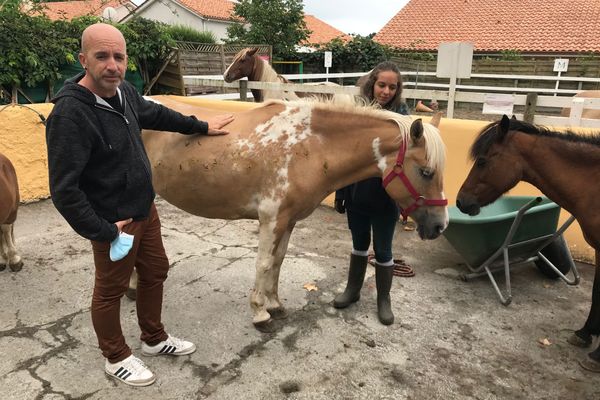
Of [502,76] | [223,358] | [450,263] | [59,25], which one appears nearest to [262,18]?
[502,76]

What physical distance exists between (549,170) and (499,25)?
22.3 m

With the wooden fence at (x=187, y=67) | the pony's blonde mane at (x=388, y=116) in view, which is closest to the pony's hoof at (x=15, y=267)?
the pony's blonde mane at (x=388, y=116)

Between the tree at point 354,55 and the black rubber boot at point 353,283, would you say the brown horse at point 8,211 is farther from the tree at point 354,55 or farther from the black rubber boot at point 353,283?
the tree at point 354,55

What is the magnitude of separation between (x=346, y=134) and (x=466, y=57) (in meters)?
3.95

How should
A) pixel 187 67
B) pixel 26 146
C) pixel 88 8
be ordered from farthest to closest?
1. pixel 88 8
2. pixel 187 67
3. pixel 26 146

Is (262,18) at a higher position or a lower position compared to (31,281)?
higher

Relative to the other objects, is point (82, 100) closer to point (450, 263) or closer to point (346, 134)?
point (346, 134)

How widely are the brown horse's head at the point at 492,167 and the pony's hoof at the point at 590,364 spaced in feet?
3.76

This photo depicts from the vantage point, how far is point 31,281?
3584 mm

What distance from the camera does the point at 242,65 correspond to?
7.12 m

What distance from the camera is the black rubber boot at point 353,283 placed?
3326 mm

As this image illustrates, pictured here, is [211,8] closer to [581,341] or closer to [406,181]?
[406,181]

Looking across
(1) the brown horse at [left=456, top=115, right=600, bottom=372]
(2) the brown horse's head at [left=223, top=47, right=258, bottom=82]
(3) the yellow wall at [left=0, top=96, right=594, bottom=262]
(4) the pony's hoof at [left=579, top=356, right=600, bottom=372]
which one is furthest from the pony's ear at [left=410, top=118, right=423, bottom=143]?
(2) the brown horse's head at [left=223, top=47, right=258, bottom=82]

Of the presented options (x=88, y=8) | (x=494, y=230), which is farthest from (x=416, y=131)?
(x=88, y=8)
